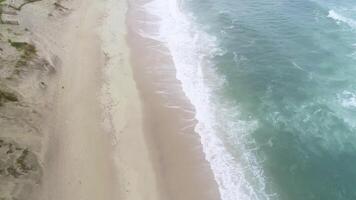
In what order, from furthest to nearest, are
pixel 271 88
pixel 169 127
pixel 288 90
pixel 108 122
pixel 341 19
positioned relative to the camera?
1. pixel 341 19
2. pixel 271 88
3. pixel 288 90
4. pixel 169 127
5. pixel 108 122

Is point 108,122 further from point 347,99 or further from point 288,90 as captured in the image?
point 347,99

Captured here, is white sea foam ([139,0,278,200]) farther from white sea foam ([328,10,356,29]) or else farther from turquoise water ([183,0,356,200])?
white sea foam ([328,10,356,29])

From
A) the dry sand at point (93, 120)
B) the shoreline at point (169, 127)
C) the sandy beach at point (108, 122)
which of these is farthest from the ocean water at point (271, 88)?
the dry sand at point (93, 120)

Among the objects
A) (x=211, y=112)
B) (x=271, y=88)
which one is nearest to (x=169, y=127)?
(x=211, y=112)

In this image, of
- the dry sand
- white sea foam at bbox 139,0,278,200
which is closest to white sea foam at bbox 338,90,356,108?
white sea foam at bbox 139,0,278,200

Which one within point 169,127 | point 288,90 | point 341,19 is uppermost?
point 341,19

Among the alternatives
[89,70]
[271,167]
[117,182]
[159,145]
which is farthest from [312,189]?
[89,70]

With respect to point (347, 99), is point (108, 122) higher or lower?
higher
